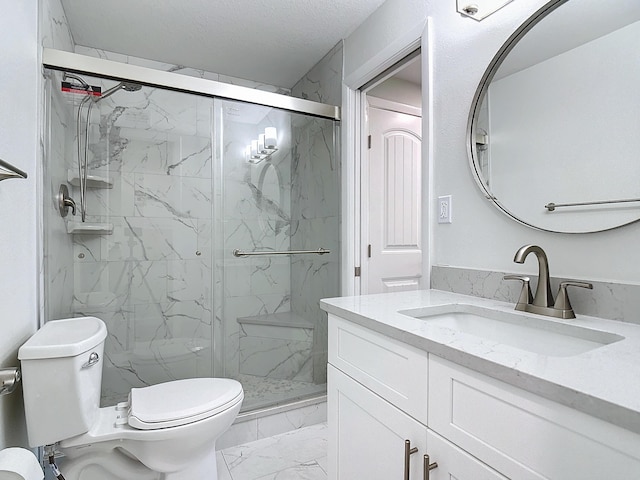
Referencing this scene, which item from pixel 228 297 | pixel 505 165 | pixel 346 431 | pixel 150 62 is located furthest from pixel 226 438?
pixel 150 62

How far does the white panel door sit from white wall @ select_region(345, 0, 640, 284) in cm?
77

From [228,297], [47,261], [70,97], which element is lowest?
[228,297]

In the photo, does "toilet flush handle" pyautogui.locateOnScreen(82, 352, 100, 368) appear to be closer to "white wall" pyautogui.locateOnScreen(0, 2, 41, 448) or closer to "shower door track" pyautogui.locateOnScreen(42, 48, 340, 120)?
"white wall" pyautogui.locateOnScreen(0, 2, 41, 448)

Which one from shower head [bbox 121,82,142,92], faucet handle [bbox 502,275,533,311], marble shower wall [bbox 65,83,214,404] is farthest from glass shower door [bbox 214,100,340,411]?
faucet handle [bbox 502,275,533,311]

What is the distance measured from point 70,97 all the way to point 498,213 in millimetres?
1966

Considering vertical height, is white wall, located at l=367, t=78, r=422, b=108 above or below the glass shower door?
above

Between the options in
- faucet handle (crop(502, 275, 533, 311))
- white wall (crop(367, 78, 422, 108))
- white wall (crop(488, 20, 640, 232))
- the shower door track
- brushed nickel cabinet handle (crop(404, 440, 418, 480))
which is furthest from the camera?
white wall (crop(367, 78, 422, 108))

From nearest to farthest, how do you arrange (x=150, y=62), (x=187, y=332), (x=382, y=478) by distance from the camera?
(x=382, y=478) → (x=187, y=332) → (x=150, y=62)

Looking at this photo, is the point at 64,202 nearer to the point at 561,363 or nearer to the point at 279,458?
the point at 279,458

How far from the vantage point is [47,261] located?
1.59 m

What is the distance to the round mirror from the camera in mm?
917

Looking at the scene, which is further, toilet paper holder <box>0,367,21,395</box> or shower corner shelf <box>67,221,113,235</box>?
shower corner shelf <box>67,221,113,235</box>

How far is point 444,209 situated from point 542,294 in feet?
1.79

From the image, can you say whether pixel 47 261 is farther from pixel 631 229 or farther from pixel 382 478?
pixel 631 229
